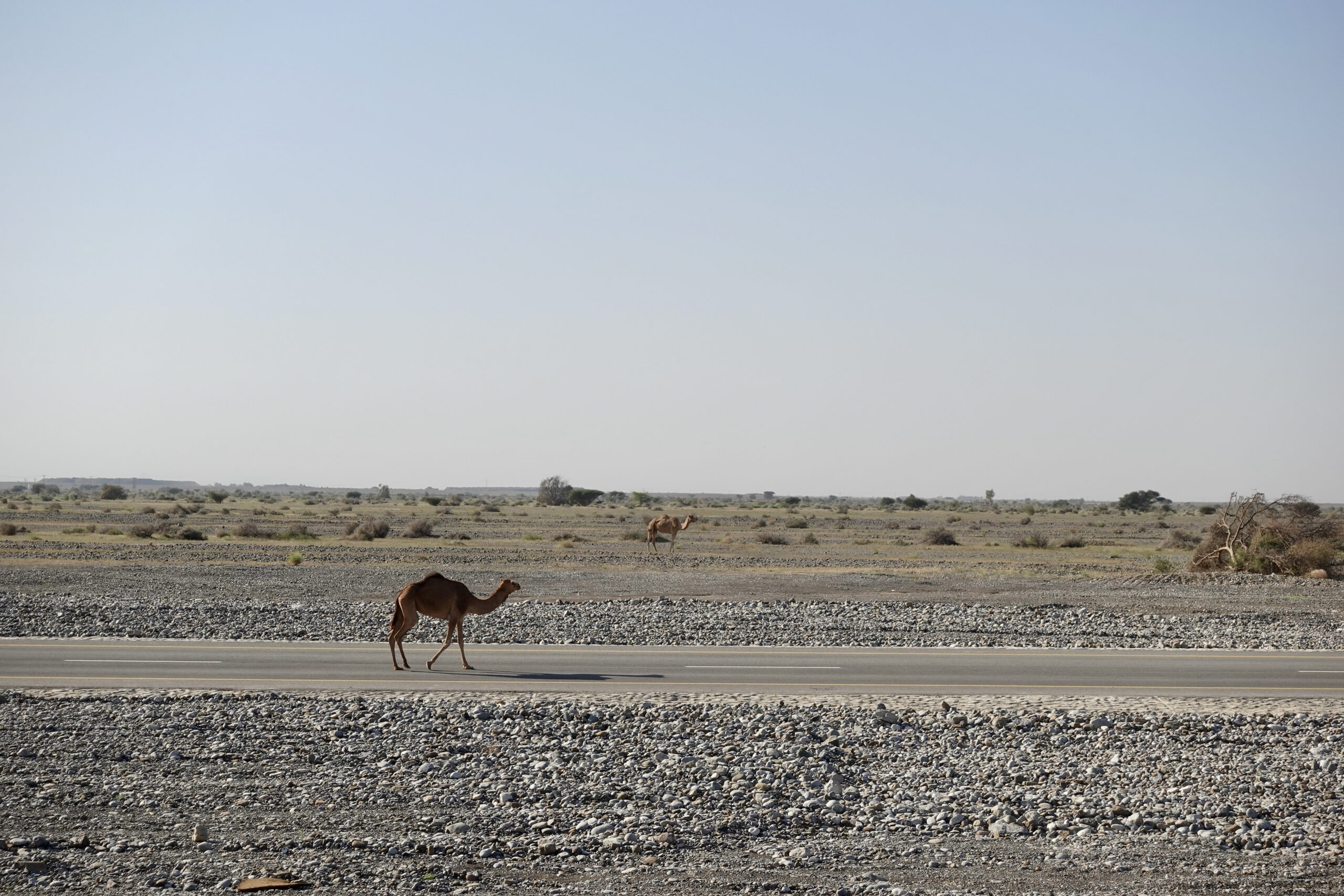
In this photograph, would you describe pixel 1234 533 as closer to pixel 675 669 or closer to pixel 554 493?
pixel 675 669

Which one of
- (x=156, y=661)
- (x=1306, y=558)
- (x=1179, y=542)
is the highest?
(x=1179, y=542)

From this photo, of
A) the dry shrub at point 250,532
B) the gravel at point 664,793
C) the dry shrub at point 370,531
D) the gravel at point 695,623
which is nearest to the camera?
the gravel at point 664,793

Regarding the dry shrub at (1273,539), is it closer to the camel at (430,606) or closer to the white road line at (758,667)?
the white road line at (758,667)

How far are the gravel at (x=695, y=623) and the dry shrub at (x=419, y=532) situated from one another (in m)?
33.5

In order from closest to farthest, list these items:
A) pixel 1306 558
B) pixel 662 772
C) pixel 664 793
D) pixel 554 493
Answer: pixel 664 793 → pixel 662 772 → pixel 1306 558 → pixel 554 493

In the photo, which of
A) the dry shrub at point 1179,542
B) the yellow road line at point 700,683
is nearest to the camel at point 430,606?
the yellow road line at point 700,683

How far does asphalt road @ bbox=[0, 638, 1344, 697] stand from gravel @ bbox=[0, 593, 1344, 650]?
1290 millimetres

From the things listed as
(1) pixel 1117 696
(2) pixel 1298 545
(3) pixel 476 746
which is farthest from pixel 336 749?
(2) pixel 1298 545

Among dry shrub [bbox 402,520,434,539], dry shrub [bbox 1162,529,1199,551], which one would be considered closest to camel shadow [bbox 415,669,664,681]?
dry shrub [bbox 402,520,434,539]

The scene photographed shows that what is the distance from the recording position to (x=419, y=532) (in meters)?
65.3

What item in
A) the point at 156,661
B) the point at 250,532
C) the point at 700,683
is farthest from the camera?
the point at 250,532

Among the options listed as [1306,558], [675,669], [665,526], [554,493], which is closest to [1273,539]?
[1306,558]

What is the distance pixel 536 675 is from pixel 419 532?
4894 cm

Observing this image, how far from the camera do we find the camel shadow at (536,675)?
57.6 ft
